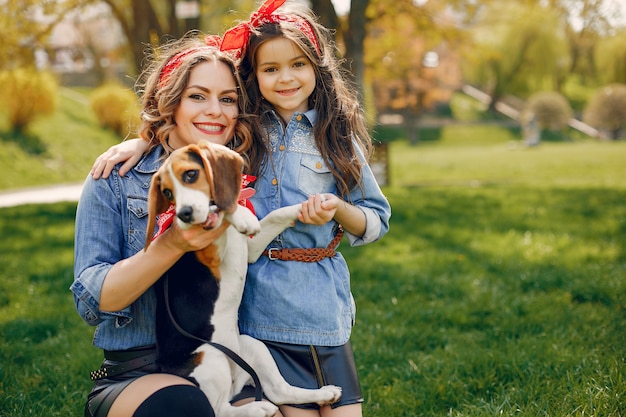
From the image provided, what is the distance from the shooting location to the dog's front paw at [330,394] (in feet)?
8.41

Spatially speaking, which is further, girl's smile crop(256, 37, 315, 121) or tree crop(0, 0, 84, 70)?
tree crop(0, 0, 84, 70)

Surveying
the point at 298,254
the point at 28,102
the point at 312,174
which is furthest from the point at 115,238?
the point at 28,102

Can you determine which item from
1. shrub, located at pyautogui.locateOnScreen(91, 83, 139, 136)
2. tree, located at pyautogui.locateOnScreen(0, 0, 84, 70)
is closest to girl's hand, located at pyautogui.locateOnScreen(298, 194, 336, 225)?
tree, located at pyautogui.locateOnScreen(0, 0, 84, 70)

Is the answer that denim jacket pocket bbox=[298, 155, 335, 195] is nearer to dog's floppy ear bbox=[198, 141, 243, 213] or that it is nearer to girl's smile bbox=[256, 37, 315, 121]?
girl's smile bbox=[256, 37, 315, 121]

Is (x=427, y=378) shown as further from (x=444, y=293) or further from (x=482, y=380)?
(x=444, y=293)

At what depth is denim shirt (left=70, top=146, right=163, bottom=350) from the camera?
2.49 meters

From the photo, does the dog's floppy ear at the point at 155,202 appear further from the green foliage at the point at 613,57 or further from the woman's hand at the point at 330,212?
the green foliage at the point at 613,57

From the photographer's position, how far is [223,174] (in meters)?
2.11

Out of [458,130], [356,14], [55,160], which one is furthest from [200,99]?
[458,130]

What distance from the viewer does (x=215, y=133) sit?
2.65 m

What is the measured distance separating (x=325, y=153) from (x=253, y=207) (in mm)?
405

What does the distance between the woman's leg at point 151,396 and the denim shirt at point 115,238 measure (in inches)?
10.8

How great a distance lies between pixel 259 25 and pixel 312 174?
0.69 meters

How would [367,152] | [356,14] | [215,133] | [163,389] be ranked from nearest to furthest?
1. [163,389]
2. [215,133]
3. [367,152]
4. [356,14]
